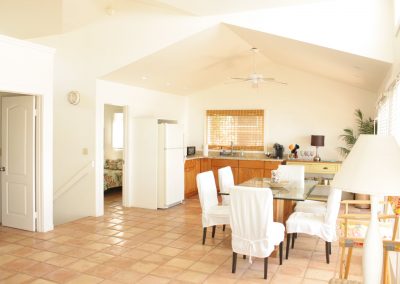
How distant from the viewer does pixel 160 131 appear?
6492mm

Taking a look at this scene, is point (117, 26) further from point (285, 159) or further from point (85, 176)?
point (285, 159)

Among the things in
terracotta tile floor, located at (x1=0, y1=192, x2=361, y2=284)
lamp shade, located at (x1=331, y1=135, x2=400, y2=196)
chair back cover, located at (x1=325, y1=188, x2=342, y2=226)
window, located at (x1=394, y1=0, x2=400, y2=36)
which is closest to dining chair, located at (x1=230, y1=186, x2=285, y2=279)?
terracotta tile floor, located at (x1=0, y1=192, x2=361, y2=284)

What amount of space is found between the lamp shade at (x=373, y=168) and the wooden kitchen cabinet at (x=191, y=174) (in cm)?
559

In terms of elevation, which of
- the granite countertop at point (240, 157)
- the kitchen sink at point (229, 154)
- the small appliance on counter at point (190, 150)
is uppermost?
the small appliance on counter at point (190, 150)

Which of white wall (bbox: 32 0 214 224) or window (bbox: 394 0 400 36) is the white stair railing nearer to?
white wall (bbox: 32 0 214 224)

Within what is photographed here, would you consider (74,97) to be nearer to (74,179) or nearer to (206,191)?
(74,179)

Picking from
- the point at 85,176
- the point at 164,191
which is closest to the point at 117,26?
the point at 85,176

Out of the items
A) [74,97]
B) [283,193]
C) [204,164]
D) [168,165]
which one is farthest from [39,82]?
[204,164]

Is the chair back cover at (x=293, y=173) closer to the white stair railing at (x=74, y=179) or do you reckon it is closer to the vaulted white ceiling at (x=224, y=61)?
the vaulted white ceiling at (x=224, y=61)

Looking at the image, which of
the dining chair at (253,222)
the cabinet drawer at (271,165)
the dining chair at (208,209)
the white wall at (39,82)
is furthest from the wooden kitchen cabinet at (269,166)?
the white wall at (39,82)

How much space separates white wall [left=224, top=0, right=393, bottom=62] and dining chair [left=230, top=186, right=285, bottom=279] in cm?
201

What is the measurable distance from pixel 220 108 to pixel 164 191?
117 inches

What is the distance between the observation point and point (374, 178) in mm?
1859

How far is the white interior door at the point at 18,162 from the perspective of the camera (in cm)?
489
